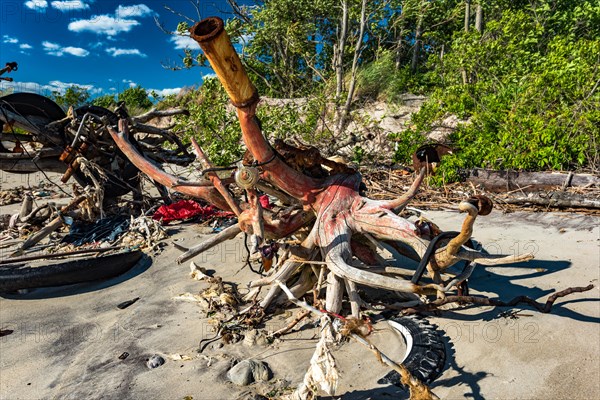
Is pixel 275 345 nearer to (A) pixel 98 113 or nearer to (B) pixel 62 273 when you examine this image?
(B) pixel 62 273

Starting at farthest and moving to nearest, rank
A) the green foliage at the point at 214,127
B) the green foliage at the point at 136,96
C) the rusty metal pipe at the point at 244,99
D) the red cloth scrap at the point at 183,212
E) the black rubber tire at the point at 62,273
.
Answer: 1. the green foliage at the point at 136,96
2. the green foliage at the point at 214,127
3. the red cloth scrap at the point at 183,212
4. the black rubber tire at the point at 62,273
5. the rusty metal pipe at the point at 244,99

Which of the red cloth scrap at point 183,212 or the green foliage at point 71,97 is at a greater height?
the green foliage at point 71,97

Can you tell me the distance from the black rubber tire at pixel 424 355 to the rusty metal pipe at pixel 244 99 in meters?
1.32

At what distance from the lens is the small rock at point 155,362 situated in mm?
2961

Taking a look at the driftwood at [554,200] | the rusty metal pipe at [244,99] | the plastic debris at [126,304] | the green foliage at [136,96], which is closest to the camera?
the rusty metal pipe at [244,99]

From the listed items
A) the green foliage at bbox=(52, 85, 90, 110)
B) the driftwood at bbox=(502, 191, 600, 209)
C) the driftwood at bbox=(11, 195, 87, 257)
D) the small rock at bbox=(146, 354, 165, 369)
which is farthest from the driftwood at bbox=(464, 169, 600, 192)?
the green foliage at bbox=(52, 85, 90, 110)

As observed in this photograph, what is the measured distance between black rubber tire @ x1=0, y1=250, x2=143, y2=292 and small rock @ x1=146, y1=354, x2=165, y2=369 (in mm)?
2430

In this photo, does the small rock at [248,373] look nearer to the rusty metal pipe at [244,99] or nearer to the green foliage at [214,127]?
the rusty metal pipe at [244,99]

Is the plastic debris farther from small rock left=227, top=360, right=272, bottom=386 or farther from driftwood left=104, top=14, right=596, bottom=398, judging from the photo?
small rock left=227, top=360, right=272, bottom=386

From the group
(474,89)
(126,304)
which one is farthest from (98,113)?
(474,89)

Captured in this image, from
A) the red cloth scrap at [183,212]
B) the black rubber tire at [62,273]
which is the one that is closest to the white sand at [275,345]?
the black rubber tire at [62,273]

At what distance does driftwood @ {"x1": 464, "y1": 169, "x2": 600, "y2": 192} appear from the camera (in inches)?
279

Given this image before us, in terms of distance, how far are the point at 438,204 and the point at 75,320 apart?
582cm

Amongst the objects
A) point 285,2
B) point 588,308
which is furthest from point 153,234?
point 285,2
